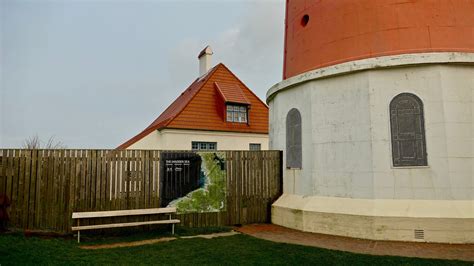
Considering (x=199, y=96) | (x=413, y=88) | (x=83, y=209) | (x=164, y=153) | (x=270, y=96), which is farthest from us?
(x=199, y=96)

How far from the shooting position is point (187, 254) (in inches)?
278

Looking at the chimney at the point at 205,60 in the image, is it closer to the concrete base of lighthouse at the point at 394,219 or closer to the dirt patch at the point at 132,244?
the concrete base of lighthouse at the point at 394,219

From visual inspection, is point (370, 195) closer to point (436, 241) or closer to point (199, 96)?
point (436, 241)

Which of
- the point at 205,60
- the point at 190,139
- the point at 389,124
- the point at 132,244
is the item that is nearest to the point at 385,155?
the point at 389,124

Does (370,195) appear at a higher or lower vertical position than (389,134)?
lower

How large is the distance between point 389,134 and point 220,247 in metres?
4.90

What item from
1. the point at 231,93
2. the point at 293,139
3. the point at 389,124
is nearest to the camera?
the point at 389,124

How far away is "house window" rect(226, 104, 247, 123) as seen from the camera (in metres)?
21.8

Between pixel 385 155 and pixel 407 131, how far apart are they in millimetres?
780

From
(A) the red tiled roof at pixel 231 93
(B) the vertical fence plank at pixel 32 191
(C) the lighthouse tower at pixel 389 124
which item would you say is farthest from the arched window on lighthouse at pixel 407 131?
(A) the red tiled roof at pixel 231 93

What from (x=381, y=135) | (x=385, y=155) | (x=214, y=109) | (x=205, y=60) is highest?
(x=205, y=60)

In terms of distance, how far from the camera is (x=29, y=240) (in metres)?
7.94

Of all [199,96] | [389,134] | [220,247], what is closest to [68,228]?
[220,247]

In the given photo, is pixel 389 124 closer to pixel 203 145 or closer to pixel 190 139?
pixel 190 139
